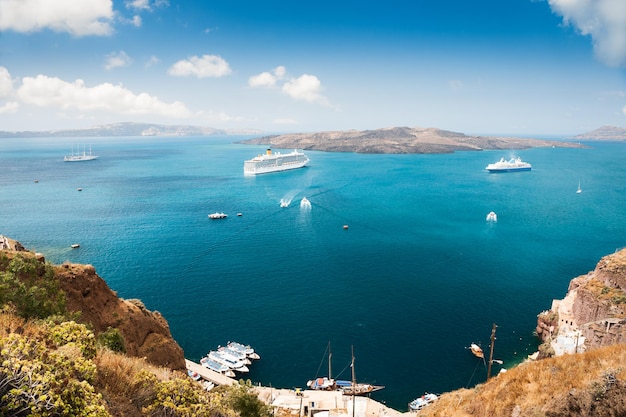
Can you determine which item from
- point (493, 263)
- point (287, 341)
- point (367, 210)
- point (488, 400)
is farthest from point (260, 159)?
point (488, 400)

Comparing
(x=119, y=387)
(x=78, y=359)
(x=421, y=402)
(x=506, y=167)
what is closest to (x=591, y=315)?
(x=421, y=402)

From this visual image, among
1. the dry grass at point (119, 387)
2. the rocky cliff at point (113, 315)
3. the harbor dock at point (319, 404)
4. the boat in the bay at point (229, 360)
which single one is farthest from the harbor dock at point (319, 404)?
the dry grass at point (119, 387)

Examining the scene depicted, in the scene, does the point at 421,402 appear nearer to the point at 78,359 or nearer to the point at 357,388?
the point at 357,388

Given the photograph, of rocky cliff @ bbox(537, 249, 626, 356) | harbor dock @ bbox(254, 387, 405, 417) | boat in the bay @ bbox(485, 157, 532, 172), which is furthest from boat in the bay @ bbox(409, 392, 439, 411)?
boat in the bay @ bbox(485, 157, 532, 172)

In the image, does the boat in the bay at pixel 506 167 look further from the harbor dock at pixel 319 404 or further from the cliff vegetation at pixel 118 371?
the cliff vegetation at pixel 118 371

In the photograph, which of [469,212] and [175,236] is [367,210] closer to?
[469,212]
